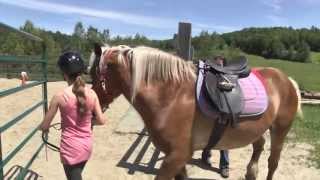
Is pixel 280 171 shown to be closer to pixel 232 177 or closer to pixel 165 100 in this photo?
pixel 232 177

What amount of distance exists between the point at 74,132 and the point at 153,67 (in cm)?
84

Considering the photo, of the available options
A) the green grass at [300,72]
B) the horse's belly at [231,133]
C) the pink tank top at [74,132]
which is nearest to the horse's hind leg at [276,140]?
the horse's belly at [231,133]

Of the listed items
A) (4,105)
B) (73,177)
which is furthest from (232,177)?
(4,105)

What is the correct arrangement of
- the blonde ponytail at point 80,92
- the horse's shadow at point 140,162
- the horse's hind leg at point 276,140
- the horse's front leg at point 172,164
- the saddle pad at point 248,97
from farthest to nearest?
the horse's shadow at point 140,162, the horse's hind leg at point 276,140, the saddle pad at point 248,97, the horse's front leg at point 172,164, the blonde ponytail at point 80,92

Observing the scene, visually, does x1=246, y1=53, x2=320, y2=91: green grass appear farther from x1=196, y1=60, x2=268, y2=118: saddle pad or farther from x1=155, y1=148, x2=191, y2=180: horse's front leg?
x1=155, y1=148, x2=191, y2=180: horse's front leg

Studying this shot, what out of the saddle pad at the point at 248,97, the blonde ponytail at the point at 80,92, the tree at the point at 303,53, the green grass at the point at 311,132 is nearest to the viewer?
the blonde ponytail at the point at 80,92

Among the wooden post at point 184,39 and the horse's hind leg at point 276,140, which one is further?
the wooden post at point 184,39

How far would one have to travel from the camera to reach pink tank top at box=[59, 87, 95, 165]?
3287 millimetres

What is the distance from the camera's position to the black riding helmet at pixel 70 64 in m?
3.25

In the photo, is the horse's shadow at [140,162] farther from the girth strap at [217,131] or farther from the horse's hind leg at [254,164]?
the girth strap at [217,131]

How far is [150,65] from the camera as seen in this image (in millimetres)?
3727

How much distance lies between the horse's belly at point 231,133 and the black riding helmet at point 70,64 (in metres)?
1.11

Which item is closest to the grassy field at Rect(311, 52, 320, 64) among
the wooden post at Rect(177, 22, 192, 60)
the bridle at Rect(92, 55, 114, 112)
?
the wooden post at Rect(177, 22, 192, 60)

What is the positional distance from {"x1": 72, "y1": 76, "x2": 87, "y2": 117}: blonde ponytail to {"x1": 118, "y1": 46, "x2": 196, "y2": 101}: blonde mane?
537 millimetres
